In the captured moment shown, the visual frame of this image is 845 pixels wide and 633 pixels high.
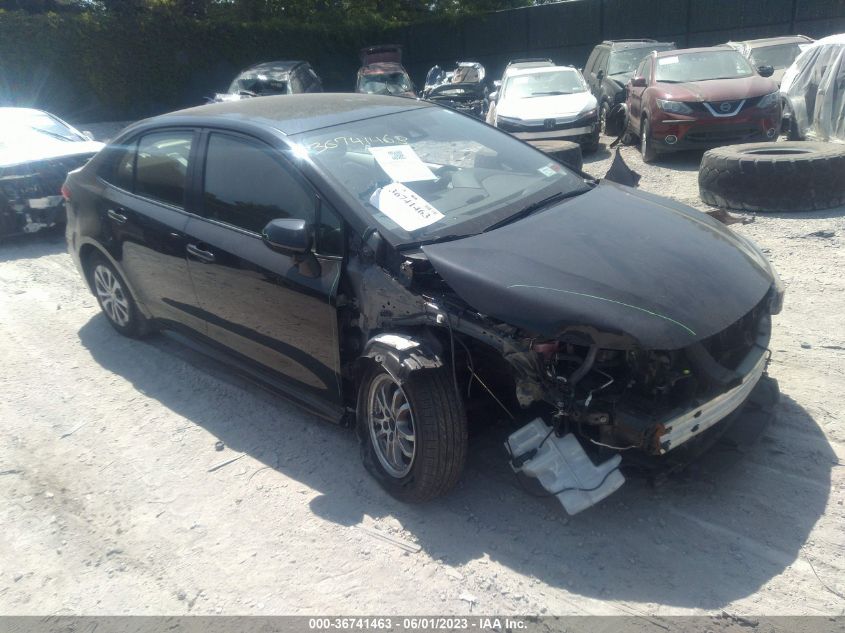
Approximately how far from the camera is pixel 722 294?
3186 millimetres

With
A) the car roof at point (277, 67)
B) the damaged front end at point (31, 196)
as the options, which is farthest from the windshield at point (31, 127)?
the car roof at point (277, 67)

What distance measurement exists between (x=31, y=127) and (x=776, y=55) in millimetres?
12514

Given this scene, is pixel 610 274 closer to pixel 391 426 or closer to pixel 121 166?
pixel 391 426

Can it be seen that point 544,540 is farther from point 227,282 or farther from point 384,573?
point 227,282

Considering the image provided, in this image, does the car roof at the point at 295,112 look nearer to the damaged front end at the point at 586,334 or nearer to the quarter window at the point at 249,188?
the quarter window at the point at 249,188

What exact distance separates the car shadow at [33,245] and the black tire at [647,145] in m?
7.87

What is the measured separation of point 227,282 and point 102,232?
165 centimetres

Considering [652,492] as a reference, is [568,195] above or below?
above

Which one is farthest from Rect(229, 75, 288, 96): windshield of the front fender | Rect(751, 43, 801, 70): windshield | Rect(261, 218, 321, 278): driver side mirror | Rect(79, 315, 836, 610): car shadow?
the front fender

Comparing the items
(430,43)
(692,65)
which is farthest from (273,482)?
(430,43)

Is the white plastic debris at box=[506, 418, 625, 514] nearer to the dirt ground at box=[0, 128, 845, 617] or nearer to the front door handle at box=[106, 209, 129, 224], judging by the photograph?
the dirt ground at box=[0, 128, 845, 617]

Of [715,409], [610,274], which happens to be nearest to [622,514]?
[715,409]

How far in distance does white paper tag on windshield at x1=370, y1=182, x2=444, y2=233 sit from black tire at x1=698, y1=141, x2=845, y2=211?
450cm

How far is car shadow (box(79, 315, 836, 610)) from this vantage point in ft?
9.40
